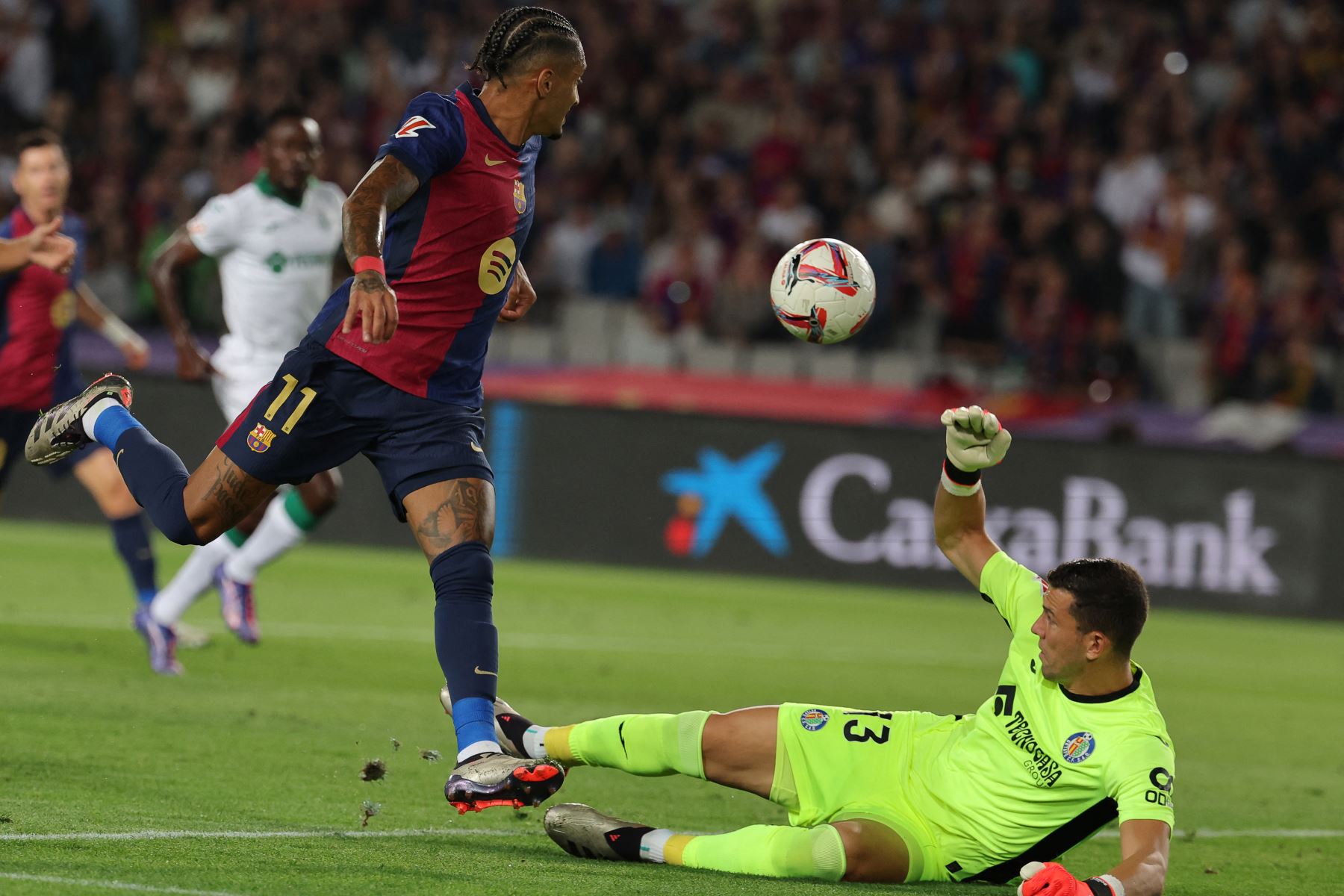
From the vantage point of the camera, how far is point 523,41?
18.0 ft

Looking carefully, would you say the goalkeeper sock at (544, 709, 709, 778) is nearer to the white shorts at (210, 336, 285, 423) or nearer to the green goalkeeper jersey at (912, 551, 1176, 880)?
the green goalkeeper jersey at (912, 551, 1176, 880)

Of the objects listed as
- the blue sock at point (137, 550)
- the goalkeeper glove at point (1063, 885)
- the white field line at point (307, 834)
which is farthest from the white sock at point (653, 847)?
the blue sock at point (137, 550)

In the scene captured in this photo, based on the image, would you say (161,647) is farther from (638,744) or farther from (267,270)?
(638,744)

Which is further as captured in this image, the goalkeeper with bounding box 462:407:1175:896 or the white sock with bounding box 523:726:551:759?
the white sock with bounding box 523:726:551:759

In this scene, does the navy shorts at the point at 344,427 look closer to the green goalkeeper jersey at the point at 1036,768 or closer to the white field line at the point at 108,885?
the white field line at the point at 108,885

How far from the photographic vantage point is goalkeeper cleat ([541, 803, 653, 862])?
207 inches

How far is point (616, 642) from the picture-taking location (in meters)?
11.3

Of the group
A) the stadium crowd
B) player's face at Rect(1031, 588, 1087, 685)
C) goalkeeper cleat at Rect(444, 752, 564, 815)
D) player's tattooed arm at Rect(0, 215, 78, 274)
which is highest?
the stadium crowd

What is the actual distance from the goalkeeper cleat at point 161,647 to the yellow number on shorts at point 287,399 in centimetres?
339

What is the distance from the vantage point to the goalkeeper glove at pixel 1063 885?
14.3ft

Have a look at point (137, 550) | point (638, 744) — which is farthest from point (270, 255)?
point (638, 744)

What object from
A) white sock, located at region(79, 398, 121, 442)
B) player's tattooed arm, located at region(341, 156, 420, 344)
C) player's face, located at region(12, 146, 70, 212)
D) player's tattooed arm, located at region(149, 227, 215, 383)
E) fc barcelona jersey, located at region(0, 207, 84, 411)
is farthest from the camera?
fc barcelona jersey, located at region(0, 207, 84, 411)

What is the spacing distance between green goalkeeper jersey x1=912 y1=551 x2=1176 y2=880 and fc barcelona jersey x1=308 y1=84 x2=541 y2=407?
6.04 ft

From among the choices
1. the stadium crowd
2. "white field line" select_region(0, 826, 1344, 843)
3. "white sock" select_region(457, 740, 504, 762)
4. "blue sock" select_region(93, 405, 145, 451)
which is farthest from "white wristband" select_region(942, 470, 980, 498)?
the stadium crowd
